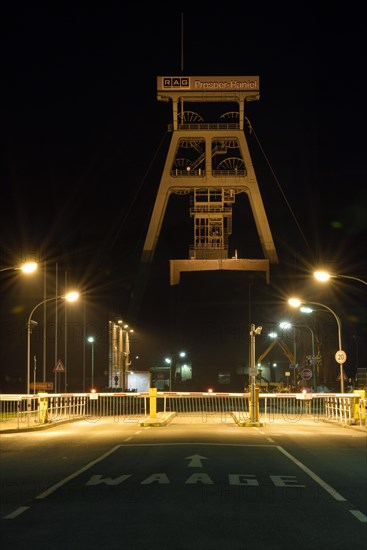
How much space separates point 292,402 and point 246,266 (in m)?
32.2

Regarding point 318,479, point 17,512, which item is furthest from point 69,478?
point 318,479

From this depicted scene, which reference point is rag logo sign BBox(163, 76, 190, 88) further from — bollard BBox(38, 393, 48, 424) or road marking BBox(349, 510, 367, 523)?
road marking BBox(349, 510, 367, 523)

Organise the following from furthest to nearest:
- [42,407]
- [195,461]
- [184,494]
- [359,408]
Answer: [359,408] → [42,407] → [195,461] → [184,494]

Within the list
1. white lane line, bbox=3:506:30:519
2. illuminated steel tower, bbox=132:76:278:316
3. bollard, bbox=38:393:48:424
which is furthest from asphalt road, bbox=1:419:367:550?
illuminated steel tower, bbox=132:76:278:316

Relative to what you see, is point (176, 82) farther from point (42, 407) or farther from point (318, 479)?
point (318, 479)

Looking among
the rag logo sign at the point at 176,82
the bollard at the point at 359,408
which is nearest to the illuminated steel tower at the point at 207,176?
the rag logo sign at the point at 176,82

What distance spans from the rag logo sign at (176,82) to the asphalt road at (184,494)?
214 ft

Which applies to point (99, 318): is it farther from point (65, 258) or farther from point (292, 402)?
point (292, 402)

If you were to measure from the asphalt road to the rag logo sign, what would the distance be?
65.1m

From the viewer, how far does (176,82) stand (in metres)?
81.6

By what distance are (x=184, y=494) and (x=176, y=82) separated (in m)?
74.6

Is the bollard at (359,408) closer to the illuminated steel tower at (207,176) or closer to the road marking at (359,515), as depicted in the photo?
the road marking at (359,515)

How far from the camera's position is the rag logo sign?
81312 mm

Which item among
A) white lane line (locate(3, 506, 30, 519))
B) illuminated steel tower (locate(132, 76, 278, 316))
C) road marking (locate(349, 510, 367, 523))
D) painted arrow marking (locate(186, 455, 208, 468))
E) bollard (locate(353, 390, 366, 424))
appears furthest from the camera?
illuminated steel tower (locate(132, 76, 278, 316))
